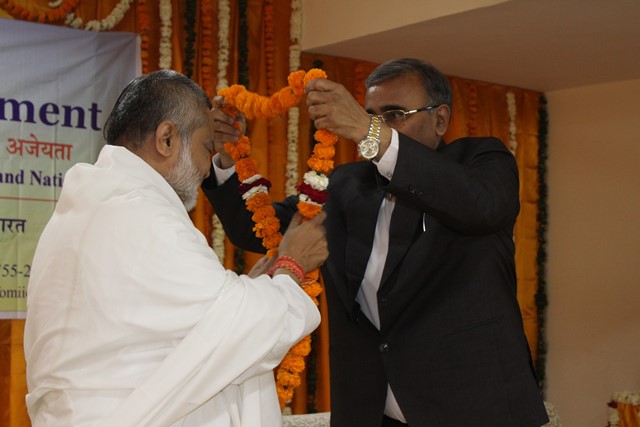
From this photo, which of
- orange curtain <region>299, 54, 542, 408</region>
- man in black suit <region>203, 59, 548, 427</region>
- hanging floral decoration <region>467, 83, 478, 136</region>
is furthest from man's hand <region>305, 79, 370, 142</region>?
hanging floral decoration <region>467, 83, 478, 136</region>

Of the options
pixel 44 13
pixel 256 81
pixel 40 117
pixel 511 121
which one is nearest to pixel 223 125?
pixel 40 117

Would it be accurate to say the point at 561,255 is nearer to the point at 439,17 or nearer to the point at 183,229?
the point at 439,17

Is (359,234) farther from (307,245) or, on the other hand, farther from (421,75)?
(421,75)

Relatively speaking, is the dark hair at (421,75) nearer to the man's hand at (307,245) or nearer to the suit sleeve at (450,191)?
the suit sleeve at (450,191)

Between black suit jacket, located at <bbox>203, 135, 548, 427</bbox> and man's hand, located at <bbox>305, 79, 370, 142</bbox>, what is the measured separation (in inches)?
5.4

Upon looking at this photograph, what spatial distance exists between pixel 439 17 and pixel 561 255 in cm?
287

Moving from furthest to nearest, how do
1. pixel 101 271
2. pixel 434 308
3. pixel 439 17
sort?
pixel 439 17
pixel 434 308
pixel 101 271

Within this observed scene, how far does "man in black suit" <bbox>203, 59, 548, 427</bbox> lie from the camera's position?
7.60 feet

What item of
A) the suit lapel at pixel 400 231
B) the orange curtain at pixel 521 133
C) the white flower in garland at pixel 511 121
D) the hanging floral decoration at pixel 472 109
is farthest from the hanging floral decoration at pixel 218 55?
the suit lapel at pixel 400 231

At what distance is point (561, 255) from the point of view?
6879mm

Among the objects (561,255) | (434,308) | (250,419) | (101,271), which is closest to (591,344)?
(561,255)

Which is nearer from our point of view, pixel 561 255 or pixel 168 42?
pixel 168 42

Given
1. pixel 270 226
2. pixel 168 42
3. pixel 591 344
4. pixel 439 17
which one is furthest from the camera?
pixel 591 344

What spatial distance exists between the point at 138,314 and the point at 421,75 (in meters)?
1.36
